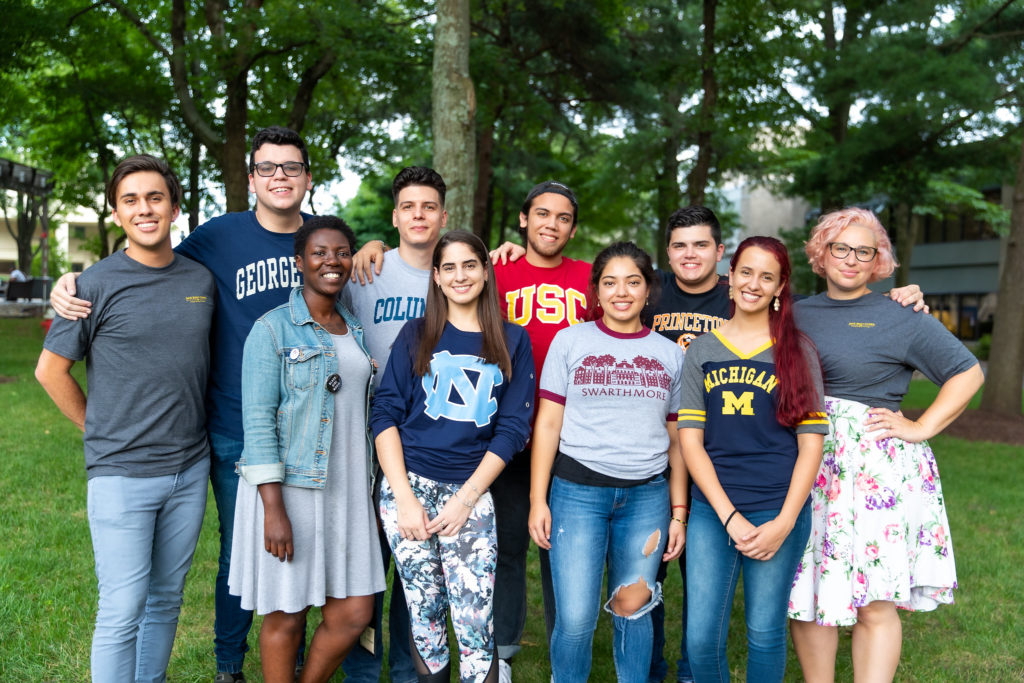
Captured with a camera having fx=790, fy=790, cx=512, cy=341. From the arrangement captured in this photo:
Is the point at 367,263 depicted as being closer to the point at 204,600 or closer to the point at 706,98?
the point at 204,600

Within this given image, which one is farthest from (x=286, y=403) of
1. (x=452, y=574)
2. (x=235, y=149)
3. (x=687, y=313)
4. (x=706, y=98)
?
Answer: (x=706, y=98)

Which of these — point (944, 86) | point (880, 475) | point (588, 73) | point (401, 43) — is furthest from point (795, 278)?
point (880, 475)

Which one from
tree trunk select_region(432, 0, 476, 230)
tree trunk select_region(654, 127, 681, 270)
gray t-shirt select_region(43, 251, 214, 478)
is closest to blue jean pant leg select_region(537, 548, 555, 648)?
gray t-shirt select_region(43, 251, 214, 478)

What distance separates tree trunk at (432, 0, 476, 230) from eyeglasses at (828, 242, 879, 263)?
3159 millimetres

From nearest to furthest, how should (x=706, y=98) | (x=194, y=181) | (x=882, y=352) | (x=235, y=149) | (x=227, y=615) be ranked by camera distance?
(x=882, y=352) < (x=227, y=615) < (x=235, y=149) < (x=706, y=98) < (x=194, y=181)

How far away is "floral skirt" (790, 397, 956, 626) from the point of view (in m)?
3.15

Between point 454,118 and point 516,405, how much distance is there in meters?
3.44

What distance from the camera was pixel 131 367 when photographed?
9.60 ft

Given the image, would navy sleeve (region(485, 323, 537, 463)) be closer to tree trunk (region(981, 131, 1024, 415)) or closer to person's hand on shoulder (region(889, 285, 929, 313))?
person's hand on shoulder (region(889, 285, 929, 313))

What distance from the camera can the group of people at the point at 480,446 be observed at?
9.64 feet

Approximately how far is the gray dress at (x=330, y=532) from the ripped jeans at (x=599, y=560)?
751 mm

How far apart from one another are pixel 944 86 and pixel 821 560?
1074cm

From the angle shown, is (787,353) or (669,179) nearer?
(787,353)

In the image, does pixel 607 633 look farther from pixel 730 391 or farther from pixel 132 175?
pixel 132 175
